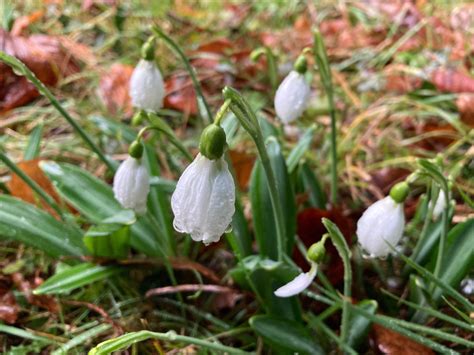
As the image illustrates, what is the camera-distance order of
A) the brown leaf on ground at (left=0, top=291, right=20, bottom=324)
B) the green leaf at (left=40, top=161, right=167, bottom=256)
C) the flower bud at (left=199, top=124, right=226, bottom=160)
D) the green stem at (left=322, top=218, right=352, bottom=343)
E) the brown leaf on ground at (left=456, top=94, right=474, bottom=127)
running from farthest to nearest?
the brown leaf on ground at (left=456, top=94, right=474, bottom=127) → the green leaf at (left=40, top=161, right=167, bottom=256) → the brown leaf on ground at (left=0, top=291, right=20, bottom=324) → the green stem at (left=322, top=218, right=352, bottom=343) → the flower bud at (left=199, top=124, right=226, bottom=160)

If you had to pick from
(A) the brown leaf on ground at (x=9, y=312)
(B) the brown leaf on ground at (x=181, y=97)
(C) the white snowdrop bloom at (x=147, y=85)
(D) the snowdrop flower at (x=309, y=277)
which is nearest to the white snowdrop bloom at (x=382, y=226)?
(D) the snowdrop flower at (x=309, y=277)

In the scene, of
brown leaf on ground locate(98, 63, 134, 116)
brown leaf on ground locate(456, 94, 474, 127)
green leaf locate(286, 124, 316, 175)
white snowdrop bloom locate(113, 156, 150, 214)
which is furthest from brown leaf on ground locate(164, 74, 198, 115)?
white snowdrop bloom locate(113, 156, 150, 214)

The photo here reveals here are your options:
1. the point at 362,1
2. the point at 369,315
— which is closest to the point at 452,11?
the point at 362,1

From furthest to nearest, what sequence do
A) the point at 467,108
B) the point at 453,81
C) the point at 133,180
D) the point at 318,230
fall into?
the point at 453,81
the point at 467,108
the point at 318,230
the point at 133,180

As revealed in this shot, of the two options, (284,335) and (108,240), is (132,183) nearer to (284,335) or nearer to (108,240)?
(108,240)

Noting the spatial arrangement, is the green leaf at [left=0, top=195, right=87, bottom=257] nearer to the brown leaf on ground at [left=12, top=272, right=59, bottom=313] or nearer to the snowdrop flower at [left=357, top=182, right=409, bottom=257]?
the brown leaf on ground at [left=12, top=272, right=59, bottom=313]

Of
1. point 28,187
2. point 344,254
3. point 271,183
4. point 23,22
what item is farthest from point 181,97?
point 344,254

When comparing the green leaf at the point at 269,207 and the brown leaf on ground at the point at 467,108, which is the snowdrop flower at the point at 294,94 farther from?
the brown leaf on ground at the point at 467,108

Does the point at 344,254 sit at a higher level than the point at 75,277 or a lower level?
higher
